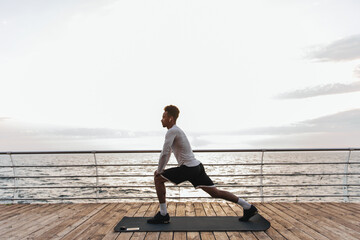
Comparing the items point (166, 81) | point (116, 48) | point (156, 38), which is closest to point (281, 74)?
point (166, 81)

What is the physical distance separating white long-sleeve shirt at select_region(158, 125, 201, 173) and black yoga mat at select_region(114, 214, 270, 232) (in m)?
0.73

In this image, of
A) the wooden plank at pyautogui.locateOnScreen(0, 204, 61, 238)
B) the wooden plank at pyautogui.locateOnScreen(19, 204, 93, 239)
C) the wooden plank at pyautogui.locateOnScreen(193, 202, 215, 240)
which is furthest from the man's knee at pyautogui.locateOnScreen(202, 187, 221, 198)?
the wooden plank at pyautogui.locateOnScreen(0, 204, 61, 238)

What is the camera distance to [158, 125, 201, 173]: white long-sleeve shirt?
3197mm

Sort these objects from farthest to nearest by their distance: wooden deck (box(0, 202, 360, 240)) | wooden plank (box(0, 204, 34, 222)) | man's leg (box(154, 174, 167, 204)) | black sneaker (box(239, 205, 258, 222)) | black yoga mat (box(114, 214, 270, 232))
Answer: wooden plank (box(0, 204, 34, 222)) → black sneaker (box(239, 205, 258, 222)) → man's leg (box(154, 174, 167, 204)) → black yoga mat (box(114, 214, 270, 232)) → wooden deck (box(0, 202, 360, 240))

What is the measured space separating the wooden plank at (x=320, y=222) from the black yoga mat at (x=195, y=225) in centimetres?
70

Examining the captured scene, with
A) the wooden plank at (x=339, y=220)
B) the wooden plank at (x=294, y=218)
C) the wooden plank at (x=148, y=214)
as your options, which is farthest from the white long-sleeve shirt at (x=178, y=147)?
the wooden plank at (x=339, y=220)

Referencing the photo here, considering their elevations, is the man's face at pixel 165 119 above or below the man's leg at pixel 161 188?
above

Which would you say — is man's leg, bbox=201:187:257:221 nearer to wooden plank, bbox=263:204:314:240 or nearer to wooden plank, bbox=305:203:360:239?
wooden plank, bbox=263:204:314:240

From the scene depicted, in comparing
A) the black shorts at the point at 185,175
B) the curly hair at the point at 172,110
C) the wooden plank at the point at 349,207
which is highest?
the curly hair at the point at 172,110

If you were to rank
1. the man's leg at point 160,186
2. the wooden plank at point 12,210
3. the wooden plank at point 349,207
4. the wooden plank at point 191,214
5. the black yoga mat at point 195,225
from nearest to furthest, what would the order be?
1. the wooden plank at point 191,214
2. the black yoga mat at point 195,225
3. the man's leg at point 160,186
4. the wooden plank at point 12,210
5. the wooden plank at point 349,207

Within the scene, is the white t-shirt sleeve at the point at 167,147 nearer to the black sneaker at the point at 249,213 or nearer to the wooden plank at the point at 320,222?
the black sneaker at the point at 249,213

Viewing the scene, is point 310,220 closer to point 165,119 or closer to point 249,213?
point 249,213

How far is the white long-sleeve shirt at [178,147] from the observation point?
10.5ft

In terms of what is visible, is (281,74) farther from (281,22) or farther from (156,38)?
(156,38)
